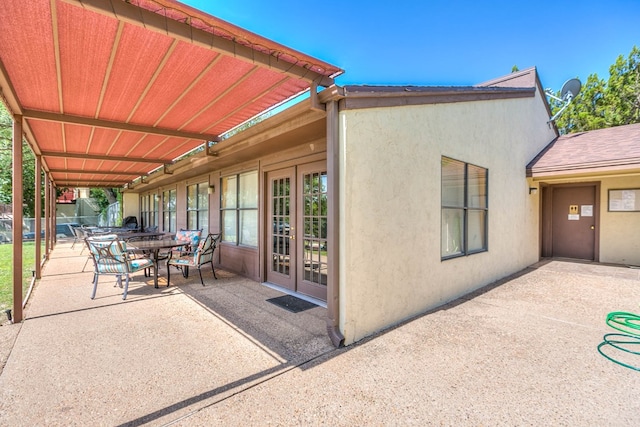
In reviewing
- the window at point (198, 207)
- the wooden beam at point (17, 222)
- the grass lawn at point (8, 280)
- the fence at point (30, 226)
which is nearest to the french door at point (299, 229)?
the window at point (198, 207)

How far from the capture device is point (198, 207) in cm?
821

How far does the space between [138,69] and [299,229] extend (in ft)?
9.43

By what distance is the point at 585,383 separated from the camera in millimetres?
2379

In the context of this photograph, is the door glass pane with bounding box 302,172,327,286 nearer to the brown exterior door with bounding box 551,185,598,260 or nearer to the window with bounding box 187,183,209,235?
the window with bounding box 187,183,209,235

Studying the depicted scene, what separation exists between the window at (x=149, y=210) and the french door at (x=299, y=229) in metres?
8.54

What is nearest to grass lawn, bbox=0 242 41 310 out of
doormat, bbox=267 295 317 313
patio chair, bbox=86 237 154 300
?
patio chair, bbox=86 237 154 300

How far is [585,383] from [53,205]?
1524 cm

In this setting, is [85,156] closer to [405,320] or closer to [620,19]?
[405,320]

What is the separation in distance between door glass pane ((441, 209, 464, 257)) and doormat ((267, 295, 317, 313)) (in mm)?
2089

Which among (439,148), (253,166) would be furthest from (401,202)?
(253,166)

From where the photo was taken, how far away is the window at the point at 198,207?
25.6 feet

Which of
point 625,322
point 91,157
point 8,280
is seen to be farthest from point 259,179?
point 625,322

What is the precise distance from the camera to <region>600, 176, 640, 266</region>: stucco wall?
704cm

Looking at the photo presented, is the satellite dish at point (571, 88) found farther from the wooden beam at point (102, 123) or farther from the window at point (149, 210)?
Result: the window at point (149, 210)
